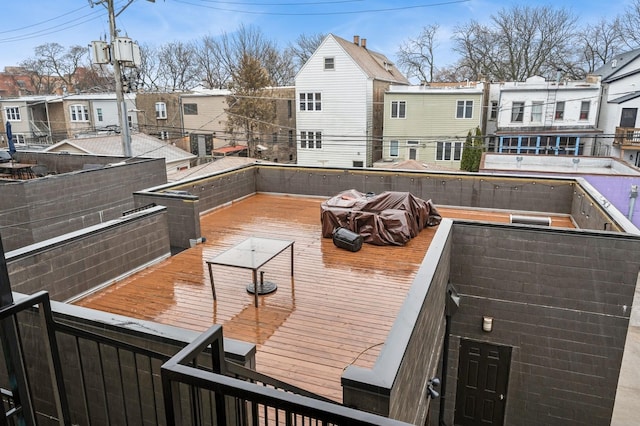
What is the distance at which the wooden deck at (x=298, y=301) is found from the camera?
4492 millimetres

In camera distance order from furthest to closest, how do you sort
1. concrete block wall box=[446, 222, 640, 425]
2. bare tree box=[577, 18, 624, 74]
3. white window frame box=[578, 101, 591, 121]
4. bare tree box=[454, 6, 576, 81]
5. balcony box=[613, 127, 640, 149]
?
bare tree box=[577, 18, 624, 74]
bare tree box=[454, 6, 576, 81]
white window frame box=[578, 101, 591, 121]
balcony box=[613, 127, 640, 149]
concrete block wall box=[446, 222, 640, 425]

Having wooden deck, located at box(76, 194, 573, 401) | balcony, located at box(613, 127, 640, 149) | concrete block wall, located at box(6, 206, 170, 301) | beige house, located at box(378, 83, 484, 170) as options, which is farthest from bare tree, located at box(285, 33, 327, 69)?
concrete block wall, located at box(6, 206, 170, 301)

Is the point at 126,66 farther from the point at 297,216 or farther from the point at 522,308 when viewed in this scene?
the point at 522,308

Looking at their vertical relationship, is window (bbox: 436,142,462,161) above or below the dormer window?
below

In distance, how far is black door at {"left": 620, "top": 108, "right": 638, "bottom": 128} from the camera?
23.0m

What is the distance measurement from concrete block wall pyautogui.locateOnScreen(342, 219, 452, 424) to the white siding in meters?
18.5

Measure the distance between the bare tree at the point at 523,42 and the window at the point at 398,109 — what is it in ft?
58.1

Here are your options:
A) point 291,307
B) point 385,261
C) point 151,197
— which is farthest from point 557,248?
point 151,197

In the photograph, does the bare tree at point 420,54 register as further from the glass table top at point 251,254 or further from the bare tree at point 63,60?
the glass table top at point 251,254

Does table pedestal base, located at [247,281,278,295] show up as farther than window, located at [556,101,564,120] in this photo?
No

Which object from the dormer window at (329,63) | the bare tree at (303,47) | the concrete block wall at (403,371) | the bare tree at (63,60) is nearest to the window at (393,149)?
the dormer window at (329,63)

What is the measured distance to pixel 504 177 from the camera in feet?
32.0

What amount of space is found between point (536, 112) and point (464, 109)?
4.95m

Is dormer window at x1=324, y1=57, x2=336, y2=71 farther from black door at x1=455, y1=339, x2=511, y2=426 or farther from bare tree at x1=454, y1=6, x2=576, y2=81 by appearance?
bare tree at x1=454, y1=6, x2=576, y2=81
